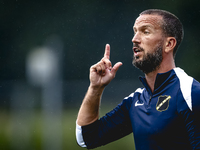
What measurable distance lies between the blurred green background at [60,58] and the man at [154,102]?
460cm

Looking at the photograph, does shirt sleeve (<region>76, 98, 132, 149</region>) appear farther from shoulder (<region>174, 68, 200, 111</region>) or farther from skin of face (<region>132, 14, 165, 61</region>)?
shoulder (<region>174, 68, 200, 111</region>)

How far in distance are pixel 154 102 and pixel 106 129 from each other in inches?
18.5

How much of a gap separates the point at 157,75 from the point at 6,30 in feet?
42.5

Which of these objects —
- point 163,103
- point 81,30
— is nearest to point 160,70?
point 163,103

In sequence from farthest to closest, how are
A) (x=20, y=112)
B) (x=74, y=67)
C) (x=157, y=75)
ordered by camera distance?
1. (x=74, y=67)
2. (x=20, y=112)
3. (x=157, y=75)

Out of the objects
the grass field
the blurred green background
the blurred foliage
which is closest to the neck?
the blurred green background

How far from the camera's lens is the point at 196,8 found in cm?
1395

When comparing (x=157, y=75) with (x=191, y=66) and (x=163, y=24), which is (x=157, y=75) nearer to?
(x=163, y=24)

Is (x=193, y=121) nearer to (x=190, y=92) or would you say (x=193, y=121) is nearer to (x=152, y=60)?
(x=190, y=92)

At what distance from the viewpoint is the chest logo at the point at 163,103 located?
185 cm

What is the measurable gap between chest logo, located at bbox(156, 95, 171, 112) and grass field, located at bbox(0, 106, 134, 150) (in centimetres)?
519

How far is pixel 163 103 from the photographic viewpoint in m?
1.87

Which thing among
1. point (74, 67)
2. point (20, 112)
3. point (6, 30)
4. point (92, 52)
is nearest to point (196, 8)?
point (92, 52)

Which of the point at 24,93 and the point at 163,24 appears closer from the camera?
the point at 163,24
